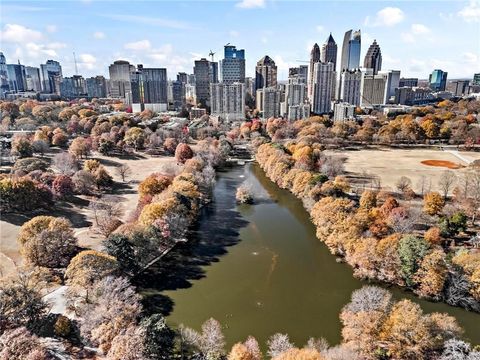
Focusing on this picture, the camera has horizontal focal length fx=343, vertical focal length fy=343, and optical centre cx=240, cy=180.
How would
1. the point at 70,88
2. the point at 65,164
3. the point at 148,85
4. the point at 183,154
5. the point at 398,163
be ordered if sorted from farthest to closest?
1. the point at 70,88
2. the point at 148,85
3. the point at 398,163
4. the point at 183,154
5. the point at 65,164

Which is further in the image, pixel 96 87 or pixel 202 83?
pixel 96 87

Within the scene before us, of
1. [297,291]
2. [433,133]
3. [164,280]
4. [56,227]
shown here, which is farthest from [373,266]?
[433,133]

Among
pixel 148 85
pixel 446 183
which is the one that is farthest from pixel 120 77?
pixel 446 183

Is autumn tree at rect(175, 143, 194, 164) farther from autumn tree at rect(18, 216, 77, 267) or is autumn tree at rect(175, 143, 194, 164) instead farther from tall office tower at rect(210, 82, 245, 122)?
tall office tower at rect(210, 82, 245, 122)

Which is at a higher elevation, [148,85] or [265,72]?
[265,72]

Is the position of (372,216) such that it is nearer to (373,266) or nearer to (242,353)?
(373,266)

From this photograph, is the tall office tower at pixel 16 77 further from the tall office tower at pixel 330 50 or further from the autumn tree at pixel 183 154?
the tall office tower at pixel 330 50

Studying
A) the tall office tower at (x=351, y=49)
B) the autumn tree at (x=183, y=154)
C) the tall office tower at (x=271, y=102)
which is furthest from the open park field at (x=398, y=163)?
the tall office tower at (x=351, y=49)

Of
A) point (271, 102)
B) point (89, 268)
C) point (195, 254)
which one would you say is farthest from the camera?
point (271, 102)

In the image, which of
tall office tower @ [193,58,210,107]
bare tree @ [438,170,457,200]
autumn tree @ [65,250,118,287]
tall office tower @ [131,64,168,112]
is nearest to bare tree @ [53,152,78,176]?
autumn tree @ [65,250,118,287]

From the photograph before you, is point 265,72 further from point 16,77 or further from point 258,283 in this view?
point 258,283
